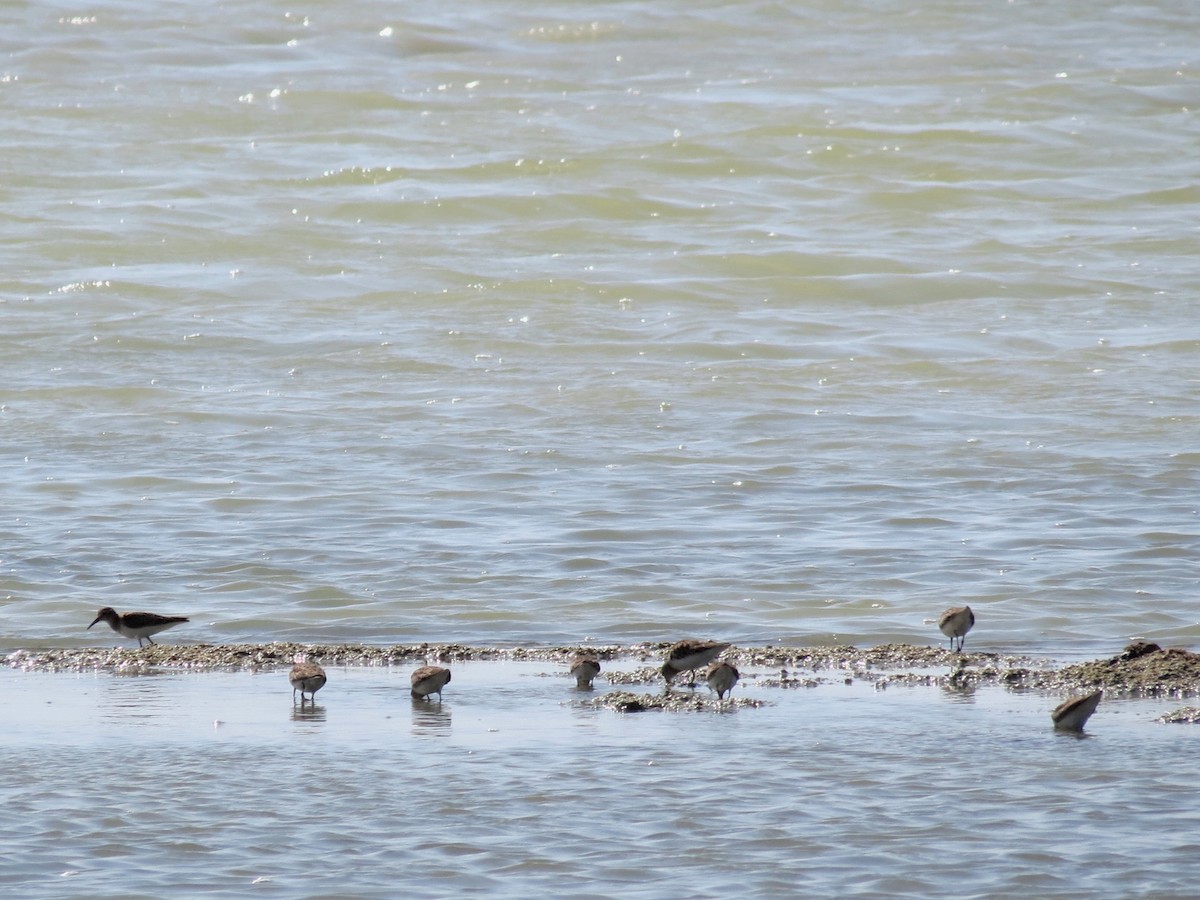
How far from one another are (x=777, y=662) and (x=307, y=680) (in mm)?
1999

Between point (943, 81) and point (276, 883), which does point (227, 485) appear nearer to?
point (276, 883)

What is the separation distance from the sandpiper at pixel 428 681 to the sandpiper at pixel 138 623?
161 centimetres

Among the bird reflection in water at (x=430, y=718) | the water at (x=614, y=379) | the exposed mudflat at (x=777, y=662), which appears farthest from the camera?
the exposed mudflat at (x=777, y=662)

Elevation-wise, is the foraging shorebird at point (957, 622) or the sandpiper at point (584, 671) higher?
the foraging shorebird at point (957, 622)

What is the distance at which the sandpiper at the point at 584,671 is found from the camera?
7123 millimetres

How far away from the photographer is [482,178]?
22.1m

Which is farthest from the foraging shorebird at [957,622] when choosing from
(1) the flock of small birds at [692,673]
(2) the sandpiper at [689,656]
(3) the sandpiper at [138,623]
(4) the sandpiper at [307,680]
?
(3) the sandpiper at [138,623]

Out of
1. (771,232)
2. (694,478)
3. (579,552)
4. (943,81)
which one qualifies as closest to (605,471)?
(694,478)

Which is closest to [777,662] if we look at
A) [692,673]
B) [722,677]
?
[692,673]

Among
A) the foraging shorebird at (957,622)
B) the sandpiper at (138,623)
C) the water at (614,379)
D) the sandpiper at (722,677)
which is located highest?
the water at (614,379)

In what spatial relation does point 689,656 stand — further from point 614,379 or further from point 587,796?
point 614,379

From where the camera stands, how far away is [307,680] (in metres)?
6.83

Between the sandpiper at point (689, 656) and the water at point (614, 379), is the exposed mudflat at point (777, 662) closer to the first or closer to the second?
the sandpiper at point (689, 656)

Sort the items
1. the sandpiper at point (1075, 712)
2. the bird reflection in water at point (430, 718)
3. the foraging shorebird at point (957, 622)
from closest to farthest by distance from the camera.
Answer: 1. the sandpiper at point (1075, 712)
2. the bird reflection in water at point (430, 718)
3. the foraging shorebird at point (957, 622)
